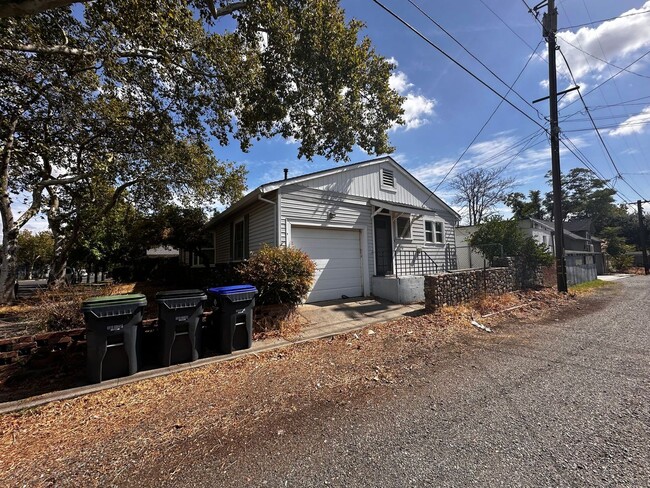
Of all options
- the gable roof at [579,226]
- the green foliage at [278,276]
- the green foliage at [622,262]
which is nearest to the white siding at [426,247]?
the green foliage at [278,276]

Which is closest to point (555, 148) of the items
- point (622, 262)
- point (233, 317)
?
point (233, 317)

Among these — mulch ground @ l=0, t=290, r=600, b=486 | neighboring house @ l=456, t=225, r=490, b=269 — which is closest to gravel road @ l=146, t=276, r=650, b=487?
mulch ground @ l=0, t=290, r=600, b=486

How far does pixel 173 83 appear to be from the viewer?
771 centimetres

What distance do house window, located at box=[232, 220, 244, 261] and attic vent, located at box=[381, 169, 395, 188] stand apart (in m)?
5.71

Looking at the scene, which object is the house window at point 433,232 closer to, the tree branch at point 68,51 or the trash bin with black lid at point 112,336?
the tree branch at point 68,51

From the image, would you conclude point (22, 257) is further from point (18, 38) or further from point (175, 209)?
point (18, 38)

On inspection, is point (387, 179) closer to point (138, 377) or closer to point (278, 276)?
point (278, 276)

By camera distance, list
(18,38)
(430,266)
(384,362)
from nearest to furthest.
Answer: (384,362) < (18,38) < (430,266)

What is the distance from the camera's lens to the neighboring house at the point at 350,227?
860cm

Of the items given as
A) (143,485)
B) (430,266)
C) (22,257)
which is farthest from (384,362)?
(22,257)

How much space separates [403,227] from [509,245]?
4763mm

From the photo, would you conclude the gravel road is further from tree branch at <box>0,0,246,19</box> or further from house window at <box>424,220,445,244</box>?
house window at <box>424,220,445,244</box>

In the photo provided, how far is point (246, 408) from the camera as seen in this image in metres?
3.16

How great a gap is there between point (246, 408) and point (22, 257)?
60.9 metres
